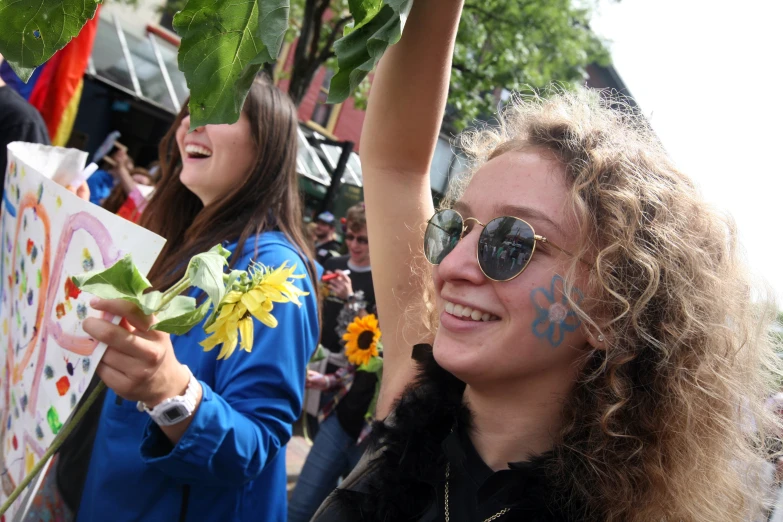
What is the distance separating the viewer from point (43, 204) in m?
1.38

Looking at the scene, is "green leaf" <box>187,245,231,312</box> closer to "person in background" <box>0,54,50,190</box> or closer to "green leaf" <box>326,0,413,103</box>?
"green leaf" <box>326,0,413,103</box>

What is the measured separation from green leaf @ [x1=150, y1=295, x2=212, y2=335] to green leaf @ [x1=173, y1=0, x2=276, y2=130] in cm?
36

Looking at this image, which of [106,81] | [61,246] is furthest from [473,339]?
[106,81]

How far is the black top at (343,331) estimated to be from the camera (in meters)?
3.21

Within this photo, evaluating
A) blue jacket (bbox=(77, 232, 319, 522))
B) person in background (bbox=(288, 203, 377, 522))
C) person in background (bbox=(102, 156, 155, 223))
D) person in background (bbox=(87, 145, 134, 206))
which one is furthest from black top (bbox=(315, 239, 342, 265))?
blue jacket (bbox=(77, 232, 319, 522))

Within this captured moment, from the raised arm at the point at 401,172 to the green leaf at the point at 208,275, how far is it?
569 mm

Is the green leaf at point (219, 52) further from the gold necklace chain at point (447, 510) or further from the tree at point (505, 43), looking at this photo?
the tree at point (505, 43)

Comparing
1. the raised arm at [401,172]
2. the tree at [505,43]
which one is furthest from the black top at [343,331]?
the tree at [505,43]

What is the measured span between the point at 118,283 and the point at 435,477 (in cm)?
68

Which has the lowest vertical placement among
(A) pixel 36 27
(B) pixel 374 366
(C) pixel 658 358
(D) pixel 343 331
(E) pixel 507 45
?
(D) pixel 343 331

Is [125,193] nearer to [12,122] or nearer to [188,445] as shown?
[12,122]

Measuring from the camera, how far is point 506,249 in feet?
3.70

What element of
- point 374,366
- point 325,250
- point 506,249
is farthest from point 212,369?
point 325,250

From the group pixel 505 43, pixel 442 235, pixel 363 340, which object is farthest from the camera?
pixel 505 43
